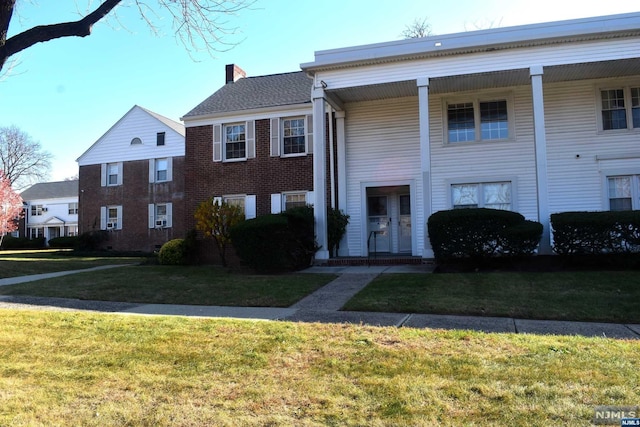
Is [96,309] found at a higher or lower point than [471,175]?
lower

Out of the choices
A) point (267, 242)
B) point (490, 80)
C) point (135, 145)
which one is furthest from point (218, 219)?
point (135, 145)

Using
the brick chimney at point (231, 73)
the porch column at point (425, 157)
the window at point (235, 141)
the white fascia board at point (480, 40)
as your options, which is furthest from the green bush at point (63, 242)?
the porch column at point (425, 157)

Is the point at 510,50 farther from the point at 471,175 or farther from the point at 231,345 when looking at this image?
the point at 231,345

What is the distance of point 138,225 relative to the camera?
90.3ft

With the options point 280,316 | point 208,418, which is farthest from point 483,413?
point 280,316

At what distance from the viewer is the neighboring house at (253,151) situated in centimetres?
1580

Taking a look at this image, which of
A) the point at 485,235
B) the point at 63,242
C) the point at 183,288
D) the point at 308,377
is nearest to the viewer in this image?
the point at 308,377

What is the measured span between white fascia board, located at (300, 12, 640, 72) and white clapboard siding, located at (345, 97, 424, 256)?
2232mm

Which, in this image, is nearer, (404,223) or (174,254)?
(404,223)

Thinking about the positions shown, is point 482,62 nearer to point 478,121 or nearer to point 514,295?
point 478,121

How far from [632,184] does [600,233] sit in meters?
4.08

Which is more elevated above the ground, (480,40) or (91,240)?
(480,40)

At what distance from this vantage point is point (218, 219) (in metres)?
14.9

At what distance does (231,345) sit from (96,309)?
4.10 m
